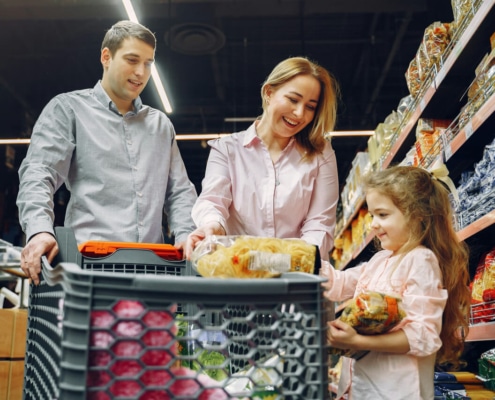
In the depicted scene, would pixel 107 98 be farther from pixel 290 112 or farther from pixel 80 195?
pixel 290 112

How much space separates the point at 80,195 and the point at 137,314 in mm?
1235

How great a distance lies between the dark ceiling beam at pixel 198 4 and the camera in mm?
6348

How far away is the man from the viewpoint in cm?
182

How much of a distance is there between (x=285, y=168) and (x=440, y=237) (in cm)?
54

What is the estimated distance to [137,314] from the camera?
694 millimetres

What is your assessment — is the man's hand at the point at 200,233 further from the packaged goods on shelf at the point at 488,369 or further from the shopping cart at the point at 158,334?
the packaged goods on shelf at the point at 488,369

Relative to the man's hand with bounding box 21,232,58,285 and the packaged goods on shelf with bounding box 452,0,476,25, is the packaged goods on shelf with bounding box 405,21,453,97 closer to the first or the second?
the packaged goods on shelf with bounding box 452,0,476,25

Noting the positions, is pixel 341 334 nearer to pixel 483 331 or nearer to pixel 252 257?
pixel 252 257

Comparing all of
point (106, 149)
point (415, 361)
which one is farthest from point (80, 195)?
point (415, 361)

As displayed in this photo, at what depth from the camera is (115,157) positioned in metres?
1.90

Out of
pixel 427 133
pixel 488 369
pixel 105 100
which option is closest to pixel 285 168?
pixel 105 100

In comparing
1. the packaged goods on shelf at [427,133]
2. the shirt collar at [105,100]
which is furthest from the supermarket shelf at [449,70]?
the shirt collar at [105,100]

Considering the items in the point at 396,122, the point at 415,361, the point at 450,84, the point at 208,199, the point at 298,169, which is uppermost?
the point at 396,122

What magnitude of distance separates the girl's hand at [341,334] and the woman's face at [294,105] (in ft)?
2.65
